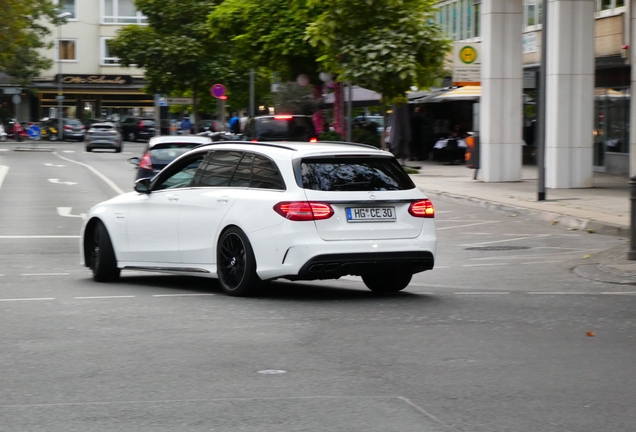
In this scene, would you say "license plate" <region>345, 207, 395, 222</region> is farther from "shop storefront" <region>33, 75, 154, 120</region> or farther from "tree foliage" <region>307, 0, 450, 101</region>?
"shop storefront" <region>33, 75, 154, 120</region>

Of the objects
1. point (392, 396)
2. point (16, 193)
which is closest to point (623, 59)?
point (16, 193)

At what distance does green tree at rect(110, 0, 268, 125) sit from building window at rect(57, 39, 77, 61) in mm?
33483

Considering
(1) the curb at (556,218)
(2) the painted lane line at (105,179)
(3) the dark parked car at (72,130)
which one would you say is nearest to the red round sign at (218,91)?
(2) the painted lane line at (105,179)

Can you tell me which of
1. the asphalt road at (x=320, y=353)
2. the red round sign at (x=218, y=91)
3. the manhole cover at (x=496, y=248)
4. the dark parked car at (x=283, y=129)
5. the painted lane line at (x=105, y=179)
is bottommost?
the manhole cover at (x=496, y=248)

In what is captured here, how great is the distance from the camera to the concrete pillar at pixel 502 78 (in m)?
29.9

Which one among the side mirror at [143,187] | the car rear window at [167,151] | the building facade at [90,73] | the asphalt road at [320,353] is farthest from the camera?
the building facade at [90,73]

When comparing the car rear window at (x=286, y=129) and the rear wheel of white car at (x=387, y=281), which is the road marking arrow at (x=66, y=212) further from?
the rear wheel of white car at (x=387, y=281)

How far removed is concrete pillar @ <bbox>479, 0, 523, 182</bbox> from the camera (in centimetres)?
2986

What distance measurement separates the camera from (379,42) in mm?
34250

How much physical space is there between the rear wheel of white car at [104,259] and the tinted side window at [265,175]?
230cm

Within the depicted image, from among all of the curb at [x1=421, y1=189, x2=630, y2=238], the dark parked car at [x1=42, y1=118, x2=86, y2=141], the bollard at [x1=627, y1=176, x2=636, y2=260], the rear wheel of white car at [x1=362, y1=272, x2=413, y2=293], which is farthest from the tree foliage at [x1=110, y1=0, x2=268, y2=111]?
the rear wheel of white car at [x1=362, y1=272, x2=413, y2=293]

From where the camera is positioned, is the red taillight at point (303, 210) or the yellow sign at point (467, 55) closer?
the red taillight at point (303, 210)

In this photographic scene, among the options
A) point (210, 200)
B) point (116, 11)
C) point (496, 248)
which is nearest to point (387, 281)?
point (210, 200)

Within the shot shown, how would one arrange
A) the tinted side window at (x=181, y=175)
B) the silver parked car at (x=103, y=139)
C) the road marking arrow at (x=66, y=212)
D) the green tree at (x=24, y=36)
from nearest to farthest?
the tinted side window at (x=181, y=175) < the road marking arrow at (x=66, y=212) < the green tree at (x=24, y=36) < the silver parked car at (x=103, y=139)
